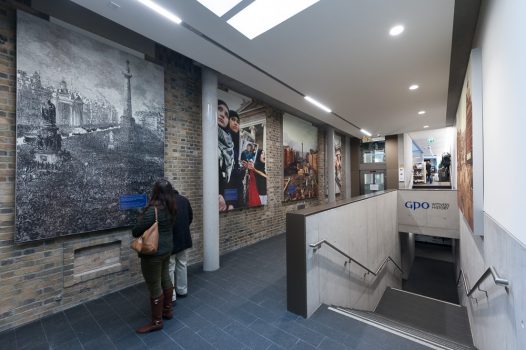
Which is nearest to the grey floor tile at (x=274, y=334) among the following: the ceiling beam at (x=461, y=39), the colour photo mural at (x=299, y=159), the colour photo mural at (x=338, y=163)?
the ceiling beam at (x=461, y=39)

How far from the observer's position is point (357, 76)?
4.29m

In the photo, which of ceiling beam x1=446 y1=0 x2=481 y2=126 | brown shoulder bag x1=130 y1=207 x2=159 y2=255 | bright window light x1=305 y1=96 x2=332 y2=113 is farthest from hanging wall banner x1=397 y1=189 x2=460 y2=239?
brown shoulder bag x1=130 y1=207 x2=159 y2=255

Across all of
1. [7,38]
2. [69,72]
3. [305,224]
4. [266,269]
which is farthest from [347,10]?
[266,269]

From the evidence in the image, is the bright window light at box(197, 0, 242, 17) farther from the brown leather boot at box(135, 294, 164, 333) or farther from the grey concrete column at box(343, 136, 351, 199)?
the grey concrete column at box(343, 136, 351, 199)

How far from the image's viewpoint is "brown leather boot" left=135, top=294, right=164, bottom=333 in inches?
102

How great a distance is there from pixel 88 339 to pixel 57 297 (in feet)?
3.09

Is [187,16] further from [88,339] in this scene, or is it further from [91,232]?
[88,339]

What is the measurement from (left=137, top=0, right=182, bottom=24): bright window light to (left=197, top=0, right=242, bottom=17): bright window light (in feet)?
1.50

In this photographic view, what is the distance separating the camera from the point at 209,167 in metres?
4.35

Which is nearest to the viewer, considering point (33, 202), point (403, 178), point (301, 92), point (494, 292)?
point (494, 292)

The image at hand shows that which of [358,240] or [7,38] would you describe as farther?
[358,240]

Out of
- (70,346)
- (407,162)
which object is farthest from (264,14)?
(407,162)

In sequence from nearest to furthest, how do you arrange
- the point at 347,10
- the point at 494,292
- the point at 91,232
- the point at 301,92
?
the point at 494,292 → the point at 347,10 → the point at 91,232 → the point at 301,92

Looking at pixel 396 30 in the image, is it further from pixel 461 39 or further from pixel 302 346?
pixel 302 346
